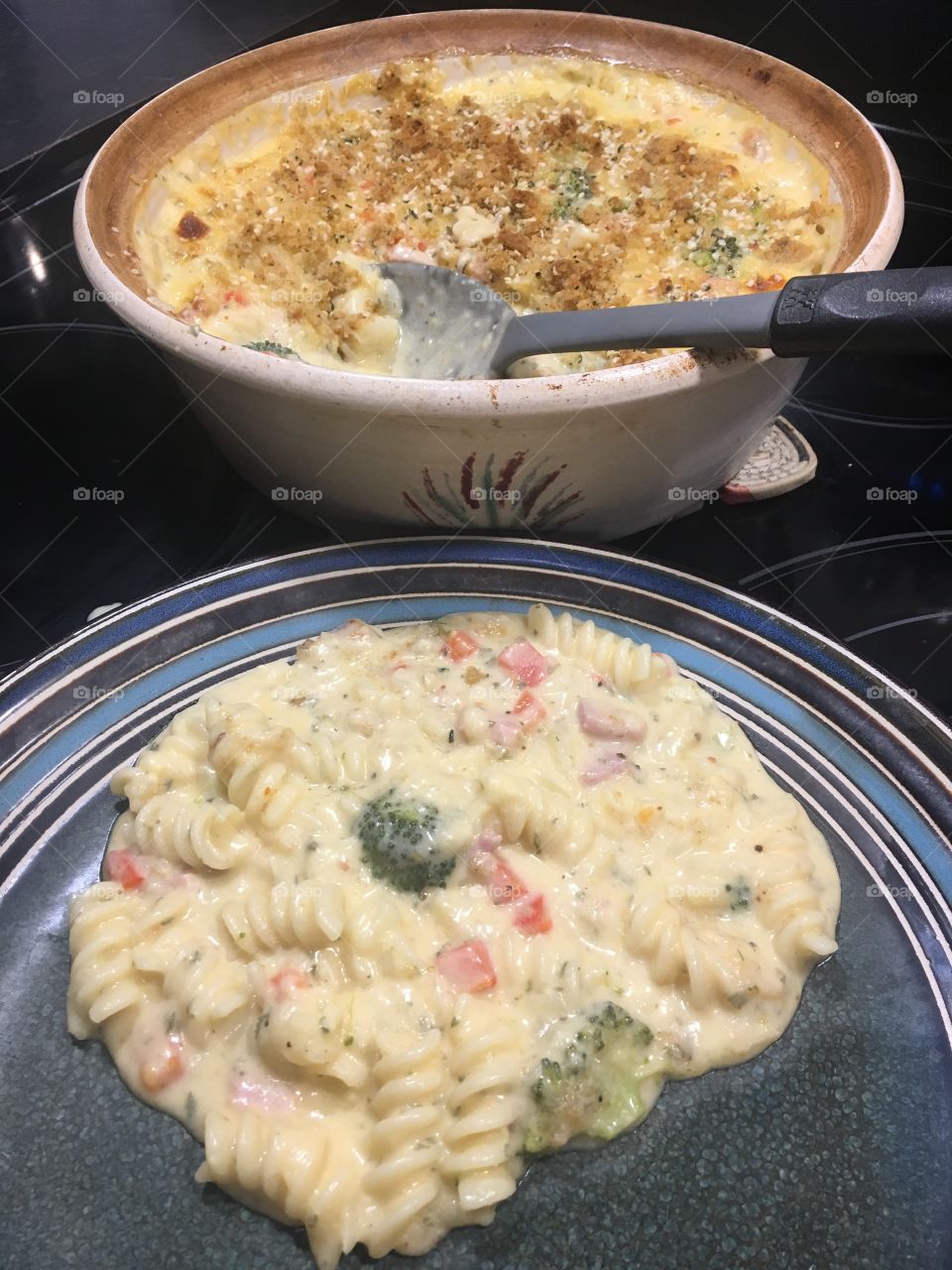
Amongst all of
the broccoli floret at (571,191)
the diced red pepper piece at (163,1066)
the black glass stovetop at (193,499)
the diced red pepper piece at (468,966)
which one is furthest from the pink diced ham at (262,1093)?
the broccoli floret at (571,191)

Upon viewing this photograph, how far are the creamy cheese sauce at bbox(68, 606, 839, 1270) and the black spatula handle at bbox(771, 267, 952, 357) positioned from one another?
0.76m

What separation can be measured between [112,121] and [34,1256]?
3445 mm

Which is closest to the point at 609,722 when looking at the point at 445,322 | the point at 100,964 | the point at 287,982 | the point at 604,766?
the point at 604,766

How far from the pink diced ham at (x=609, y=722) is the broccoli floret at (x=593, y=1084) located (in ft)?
1.88

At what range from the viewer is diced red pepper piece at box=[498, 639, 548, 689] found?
7.24ft

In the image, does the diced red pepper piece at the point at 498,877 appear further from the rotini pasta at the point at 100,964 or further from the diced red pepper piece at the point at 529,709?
the rotini pasta at the point at 100,964

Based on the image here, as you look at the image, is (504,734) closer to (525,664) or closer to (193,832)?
(525,664)

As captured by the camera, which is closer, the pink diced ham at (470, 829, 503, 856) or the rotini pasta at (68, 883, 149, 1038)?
the rotini pasta at (68, 883, 149, 1038)

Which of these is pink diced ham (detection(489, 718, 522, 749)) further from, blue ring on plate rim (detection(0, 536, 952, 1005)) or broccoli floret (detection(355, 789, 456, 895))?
blue ring on plate rim (detection(0, 536, 952, 1005))

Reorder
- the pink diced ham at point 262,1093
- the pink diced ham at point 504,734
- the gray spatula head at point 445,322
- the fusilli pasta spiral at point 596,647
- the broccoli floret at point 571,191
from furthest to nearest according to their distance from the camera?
1. the broccoli floret at point 571,191
2. the gray spatula head at point 445,322
3. the fusilli pasta spiral at point 596,647
4. the pink diced ham at point 504,734
5. the pink diced ham at point 262,1093

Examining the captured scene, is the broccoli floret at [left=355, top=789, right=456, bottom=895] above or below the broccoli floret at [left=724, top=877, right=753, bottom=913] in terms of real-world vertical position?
above

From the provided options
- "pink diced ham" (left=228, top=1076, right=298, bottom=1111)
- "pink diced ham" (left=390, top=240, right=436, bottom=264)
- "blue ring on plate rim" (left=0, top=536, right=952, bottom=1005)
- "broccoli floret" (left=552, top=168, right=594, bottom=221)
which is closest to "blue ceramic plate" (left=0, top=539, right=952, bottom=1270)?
"blue ring on plate rim" (left=0, top=536, right=952, bottom=1005)

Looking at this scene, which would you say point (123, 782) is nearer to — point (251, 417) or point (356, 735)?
point (356, 735)

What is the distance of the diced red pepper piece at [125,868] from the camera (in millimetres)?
1947
